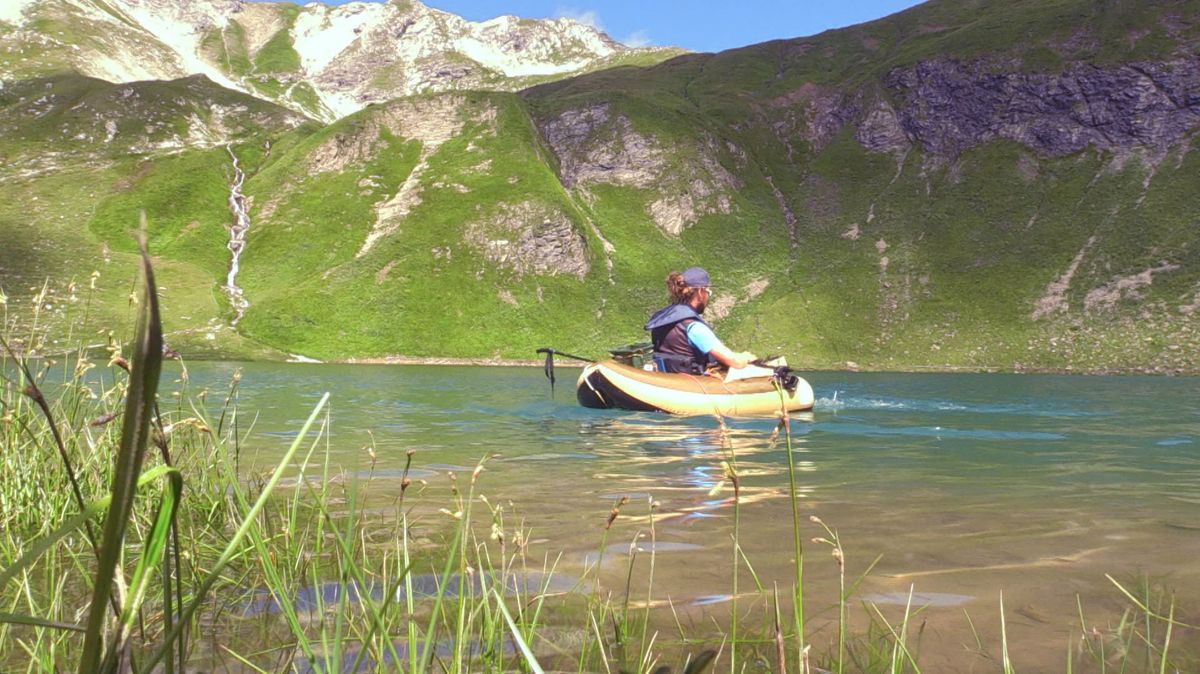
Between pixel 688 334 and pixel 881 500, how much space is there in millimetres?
10116

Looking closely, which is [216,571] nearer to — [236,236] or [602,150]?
[236,236]

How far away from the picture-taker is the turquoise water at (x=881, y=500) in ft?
14.4

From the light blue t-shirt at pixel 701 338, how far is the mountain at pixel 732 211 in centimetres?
7154

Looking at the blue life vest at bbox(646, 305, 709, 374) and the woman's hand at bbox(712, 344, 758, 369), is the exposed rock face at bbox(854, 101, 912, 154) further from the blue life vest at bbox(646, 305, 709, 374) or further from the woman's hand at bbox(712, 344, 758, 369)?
the woman's hand at bbox(712, 344, 758, 369)

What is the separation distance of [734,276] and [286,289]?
5853cm

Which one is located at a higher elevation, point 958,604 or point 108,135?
point 108,135

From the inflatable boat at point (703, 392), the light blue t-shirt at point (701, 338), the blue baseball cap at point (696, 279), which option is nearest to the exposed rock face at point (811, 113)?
the inflatable boat at point (703, 392)

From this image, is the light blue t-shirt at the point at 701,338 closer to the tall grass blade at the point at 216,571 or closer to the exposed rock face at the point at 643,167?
the tall grass blade at the point at 216,571

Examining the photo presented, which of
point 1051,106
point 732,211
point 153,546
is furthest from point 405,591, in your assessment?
point 1051,106

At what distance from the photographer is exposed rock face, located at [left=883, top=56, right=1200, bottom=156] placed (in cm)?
10244

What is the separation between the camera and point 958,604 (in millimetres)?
4191

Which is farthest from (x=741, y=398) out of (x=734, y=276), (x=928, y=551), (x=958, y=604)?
(x=734, y=276)

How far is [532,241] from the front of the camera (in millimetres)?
103875

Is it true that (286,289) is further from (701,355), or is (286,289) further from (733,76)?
(733,76)
